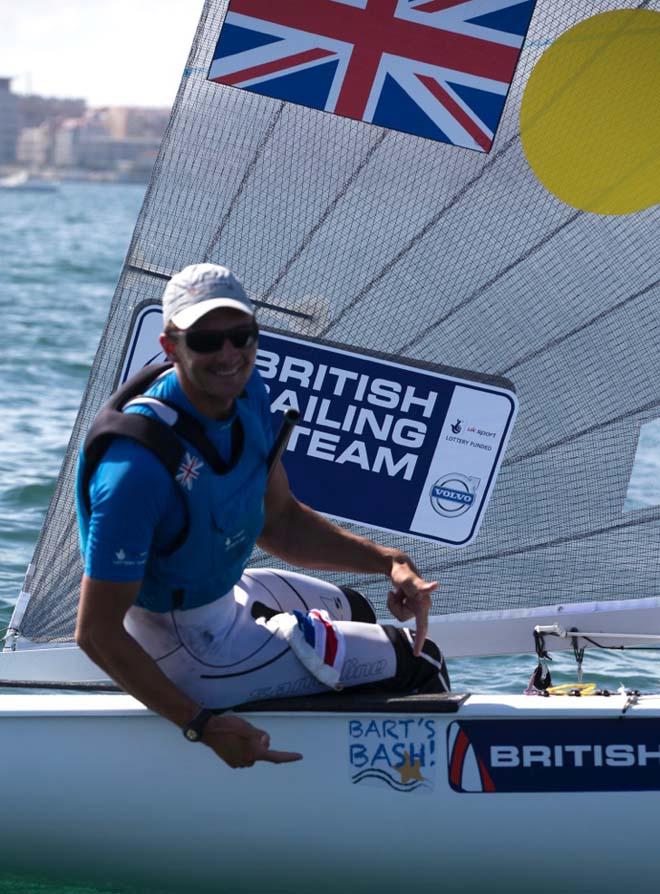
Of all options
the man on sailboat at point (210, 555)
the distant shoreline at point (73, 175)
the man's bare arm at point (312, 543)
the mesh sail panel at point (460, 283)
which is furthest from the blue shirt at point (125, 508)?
the distant shoreline at point (73, 175)

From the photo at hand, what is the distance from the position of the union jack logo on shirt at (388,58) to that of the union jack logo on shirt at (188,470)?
886mm

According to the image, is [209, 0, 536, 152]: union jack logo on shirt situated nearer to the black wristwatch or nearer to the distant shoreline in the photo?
the black wristwatch

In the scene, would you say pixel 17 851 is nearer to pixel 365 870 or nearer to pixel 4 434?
pixel 365 870

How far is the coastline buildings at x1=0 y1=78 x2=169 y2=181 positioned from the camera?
83.0 meters

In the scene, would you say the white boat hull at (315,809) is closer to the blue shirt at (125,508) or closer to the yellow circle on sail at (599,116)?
the blue shirt at (125,508)

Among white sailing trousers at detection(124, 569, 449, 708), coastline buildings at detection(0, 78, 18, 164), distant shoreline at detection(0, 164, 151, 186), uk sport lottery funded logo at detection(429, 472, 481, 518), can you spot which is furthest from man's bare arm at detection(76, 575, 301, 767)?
coastline buildings at detection(0, 78, 18, 164)

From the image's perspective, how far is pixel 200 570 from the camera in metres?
2.01

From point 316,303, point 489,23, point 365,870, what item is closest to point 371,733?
point 365,870

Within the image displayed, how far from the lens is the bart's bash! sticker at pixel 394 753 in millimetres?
2180

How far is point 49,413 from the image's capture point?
749cm

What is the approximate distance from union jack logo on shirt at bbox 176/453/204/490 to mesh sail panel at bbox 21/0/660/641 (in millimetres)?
750

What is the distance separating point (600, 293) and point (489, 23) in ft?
1.57

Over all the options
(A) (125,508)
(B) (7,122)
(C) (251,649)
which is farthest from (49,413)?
(B) (7,122)

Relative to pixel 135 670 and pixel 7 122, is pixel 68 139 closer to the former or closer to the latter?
pixel 7 122
